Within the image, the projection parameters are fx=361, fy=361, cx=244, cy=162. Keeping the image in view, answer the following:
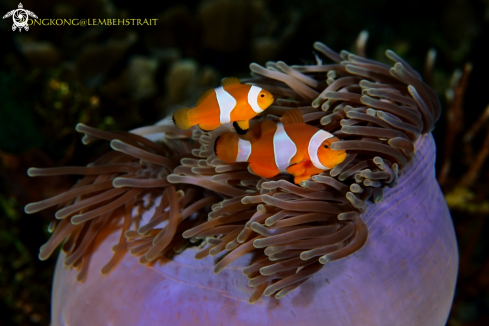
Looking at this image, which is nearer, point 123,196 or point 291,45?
point 123,196

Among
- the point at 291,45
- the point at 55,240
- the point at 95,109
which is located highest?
the point at 291,45

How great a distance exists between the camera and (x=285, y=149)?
0.97m

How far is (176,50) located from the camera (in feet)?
11.0

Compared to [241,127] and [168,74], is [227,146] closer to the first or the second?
[241,127]

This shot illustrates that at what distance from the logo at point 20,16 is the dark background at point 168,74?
0.19ft

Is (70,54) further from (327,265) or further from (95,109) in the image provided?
(327,265)

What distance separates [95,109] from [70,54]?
1.09m

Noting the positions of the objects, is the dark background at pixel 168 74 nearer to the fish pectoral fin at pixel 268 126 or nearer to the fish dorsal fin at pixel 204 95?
the fish dorsal fin at pixel 204 95

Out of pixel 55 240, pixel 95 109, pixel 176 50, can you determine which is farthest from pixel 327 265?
pixel 176 50

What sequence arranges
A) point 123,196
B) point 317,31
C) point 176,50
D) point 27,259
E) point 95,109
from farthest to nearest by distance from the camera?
point 317,31 < point 176,50 < point 95,109 < point 27,259 < point 123,196

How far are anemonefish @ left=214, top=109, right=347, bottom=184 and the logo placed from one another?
2.57 m

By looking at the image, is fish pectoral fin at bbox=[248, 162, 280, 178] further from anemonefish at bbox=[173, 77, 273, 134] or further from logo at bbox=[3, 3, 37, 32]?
logo at bbox=[3, 3, 37, 32]

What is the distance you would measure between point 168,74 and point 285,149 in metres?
2.41

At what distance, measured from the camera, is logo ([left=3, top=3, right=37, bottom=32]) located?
2736mm
